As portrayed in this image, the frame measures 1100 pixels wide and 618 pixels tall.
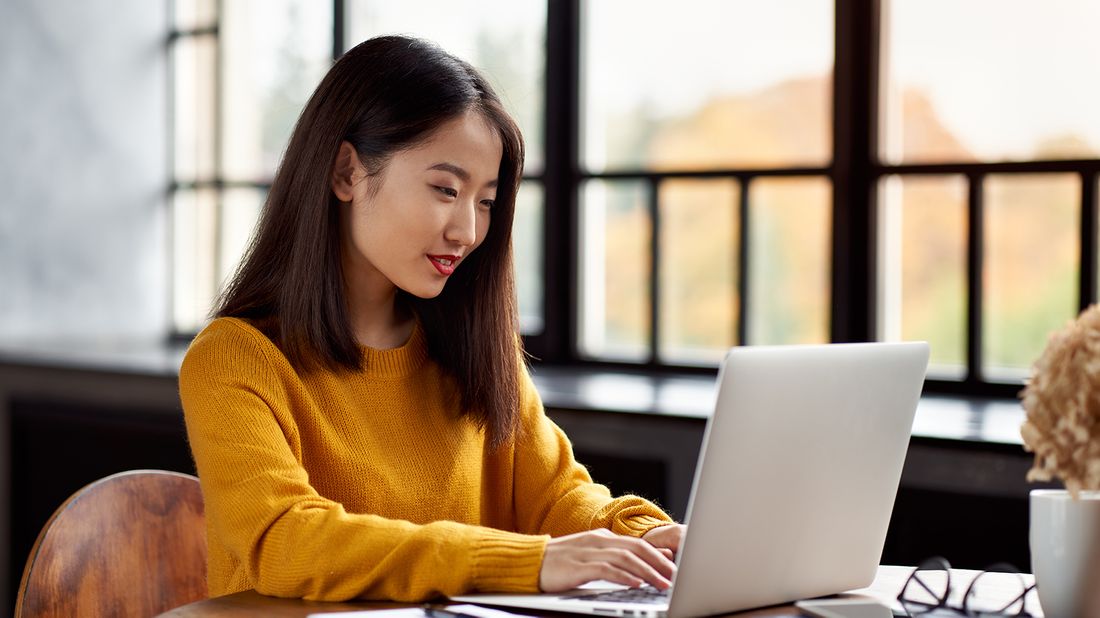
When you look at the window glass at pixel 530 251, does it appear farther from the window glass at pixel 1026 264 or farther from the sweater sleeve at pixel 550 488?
the sweater sleeve at pixel 550 488

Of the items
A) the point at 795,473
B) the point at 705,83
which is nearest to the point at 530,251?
the point at 705,83

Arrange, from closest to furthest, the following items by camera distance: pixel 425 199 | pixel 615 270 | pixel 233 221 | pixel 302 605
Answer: pixel 302 605 → pixel 425 199 → pixel 615 270 → pixel 233 221

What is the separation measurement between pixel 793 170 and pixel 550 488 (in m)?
1.70

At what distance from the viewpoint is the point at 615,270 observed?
11.6ft

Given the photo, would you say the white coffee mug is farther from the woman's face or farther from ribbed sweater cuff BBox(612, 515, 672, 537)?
the woman's face

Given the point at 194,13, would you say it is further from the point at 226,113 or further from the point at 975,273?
the point at 975,273

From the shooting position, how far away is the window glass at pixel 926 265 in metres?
2.98

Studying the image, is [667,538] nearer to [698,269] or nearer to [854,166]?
[854,166]

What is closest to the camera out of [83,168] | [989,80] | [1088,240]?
[1088,240]

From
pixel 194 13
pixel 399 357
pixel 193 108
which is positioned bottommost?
pixel 399 357

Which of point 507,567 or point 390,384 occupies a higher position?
point 390,384

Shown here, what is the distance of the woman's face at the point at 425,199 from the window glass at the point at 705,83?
1.76 metres

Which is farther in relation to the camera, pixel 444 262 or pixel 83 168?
pixel 83 168

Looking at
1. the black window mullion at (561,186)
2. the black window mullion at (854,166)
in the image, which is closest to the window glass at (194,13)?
the black window mullion at (561,186)
